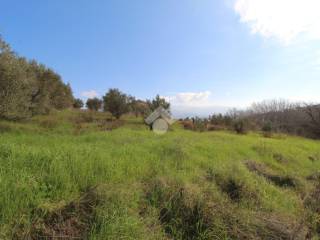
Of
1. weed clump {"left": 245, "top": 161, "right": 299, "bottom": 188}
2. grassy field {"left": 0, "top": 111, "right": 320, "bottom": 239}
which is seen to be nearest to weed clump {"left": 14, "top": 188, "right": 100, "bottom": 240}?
grassy field {"left": 0, "top": 111, "right": 320, "bottom": 239}

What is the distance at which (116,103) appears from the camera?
23609 mm

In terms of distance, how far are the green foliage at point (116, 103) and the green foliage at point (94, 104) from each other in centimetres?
578

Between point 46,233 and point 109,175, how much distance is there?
79.8 inches

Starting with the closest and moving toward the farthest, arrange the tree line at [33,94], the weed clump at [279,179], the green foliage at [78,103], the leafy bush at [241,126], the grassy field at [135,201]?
the grassy field at [135,201] < the weed clump at [279,179] < the tree line at [33,94] < the leafy bush at [241,126] < the green foliage at [78,103]

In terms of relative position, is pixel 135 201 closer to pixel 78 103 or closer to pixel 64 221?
pixel 64 221

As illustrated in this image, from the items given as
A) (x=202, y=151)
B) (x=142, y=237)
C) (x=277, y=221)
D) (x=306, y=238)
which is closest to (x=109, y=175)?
(x=142, y=237)

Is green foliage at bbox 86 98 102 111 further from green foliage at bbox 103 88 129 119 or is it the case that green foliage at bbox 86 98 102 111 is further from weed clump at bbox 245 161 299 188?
weed clump at bbox 245 161 299 188

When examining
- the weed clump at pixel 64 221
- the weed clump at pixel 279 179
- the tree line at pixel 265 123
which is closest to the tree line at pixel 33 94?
the tree line at pixel 265 123

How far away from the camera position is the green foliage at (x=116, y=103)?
2369cm

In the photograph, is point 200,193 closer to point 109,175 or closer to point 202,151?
point 109,175

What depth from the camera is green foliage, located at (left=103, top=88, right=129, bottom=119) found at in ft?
77.7

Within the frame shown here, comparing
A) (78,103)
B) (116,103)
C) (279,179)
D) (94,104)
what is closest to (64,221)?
(279,179)

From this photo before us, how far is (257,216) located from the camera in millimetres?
4117

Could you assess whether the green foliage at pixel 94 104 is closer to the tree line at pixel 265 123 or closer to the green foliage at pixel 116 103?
the green foliage at pixel 116 103
